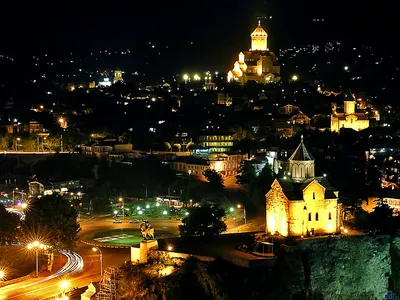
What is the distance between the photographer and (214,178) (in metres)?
59.0

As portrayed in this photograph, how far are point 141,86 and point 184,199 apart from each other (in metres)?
43.0

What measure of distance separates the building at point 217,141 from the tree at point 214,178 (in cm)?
1001

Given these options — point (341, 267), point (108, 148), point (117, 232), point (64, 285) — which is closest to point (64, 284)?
point (64, 285)

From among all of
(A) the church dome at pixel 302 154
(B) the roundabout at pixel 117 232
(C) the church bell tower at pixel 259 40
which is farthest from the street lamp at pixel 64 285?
(C) the church bell tower at pixel 259 40

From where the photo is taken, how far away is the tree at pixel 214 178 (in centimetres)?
5840

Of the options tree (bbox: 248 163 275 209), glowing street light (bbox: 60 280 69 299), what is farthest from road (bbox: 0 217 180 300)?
tree (bbox: 248 163 275 209)

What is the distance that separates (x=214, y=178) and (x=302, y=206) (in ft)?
78.0

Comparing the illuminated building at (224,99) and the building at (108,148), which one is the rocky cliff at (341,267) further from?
Answer: the illuminated building at (224,99)

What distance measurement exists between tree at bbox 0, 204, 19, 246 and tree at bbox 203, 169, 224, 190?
657 inches

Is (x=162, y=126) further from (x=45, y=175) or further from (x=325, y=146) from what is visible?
(x=325, y=146)

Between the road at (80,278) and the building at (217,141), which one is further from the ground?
the building at (217,141)

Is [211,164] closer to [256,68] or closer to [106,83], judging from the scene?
[256,68]

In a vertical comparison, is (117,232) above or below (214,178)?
below

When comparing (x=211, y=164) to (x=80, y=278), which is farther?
(x=211, y=164)
